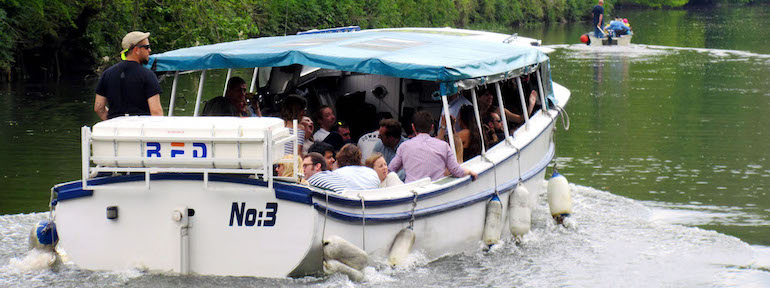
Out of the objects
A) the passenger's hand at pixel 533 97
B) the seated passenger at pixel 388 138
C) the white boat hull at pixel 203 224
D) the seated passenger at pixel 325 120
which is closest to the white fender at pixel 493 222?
the seated passenger at pixel 388 138

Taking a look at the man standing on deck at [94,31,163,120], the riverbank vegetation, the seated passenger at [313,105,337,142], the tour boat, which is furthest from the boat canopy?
the riverbank vegetation

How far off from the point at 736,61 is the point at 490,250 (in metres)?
24.0

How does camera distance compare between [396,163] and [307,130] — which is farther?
[307,130]

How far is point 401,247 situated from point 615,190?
17.2 ft

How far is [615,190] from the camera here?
492 inches

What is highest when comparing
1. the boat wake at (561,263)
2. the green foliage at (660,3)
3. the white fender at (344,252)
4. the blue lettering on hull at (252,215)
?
the green foliage at (660,3)

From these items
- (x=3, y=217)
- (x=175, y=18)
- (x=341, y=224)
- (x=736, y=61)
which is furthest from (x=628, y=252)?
(x=736, y=61)

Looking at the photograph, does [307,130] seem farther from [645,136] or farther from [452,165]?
[645,136]

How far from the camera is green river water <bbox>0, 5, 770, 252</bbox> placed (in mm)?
11953

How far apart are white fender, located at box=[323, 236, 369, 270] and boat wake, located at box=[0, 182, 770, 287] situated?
0.13m

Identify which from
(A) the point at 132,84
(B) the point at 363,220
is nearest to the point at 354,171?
(B) the point at 363,220

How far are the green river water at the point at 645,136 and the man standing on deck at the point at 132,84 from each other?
10.9ft

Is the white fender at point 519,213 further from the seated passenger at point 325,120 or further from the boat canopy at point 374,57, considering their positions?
the seated passenger at point 325,120

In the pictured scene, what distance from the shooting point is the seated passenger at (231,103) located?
9.78 m
